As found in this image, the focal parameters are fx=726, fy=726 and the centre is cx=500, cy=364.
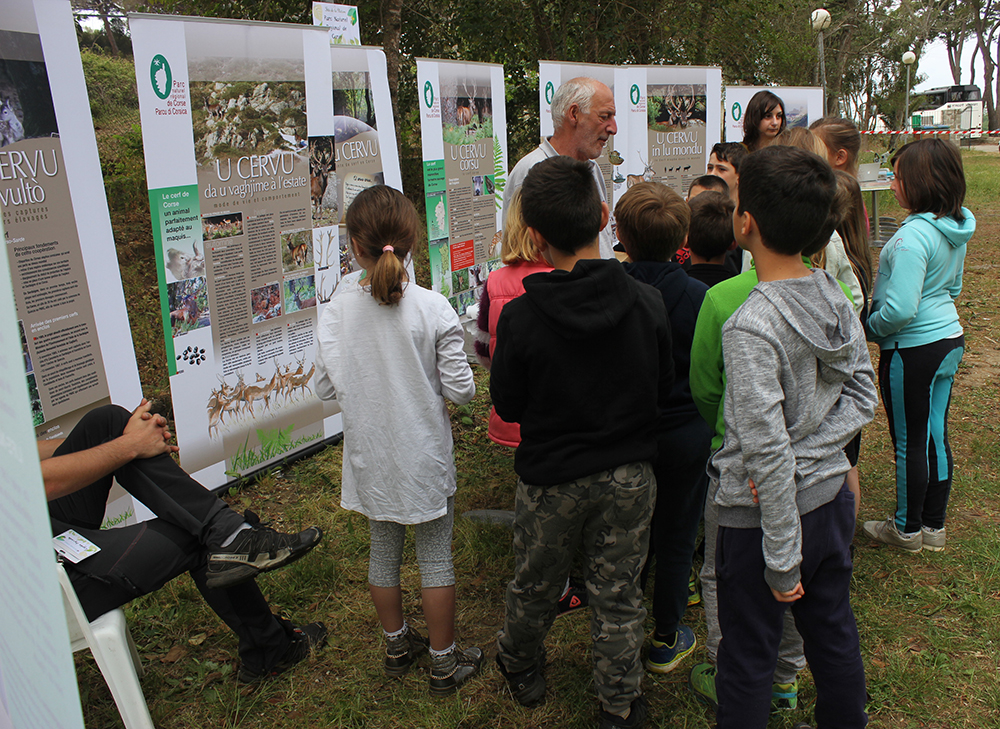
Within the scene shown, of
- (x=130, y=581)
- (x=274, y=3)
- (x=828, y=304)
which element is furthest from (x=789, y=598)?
(x=274, y=3)

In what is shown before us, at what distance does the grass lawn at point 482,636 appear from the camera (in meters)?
2.33

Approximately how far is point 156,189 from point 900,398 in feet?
10.9

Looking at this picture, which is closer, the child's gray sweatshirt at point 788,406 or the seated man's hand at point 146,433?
the child's gray sweatshirt at point 788,406

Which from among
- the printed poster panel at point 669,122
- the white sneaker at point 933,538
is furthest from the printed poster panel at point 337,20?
the white sneaker at point 933,538

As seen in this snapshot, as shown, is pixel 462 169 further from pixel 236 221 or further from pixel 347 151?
pixel 236 221

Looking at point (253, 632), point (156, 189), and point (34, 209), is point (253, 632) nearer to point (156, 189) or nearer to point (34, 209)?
point (34, 209)

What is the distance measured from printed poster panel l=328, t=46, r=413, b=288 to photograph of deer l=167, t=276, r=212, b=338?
76 cm

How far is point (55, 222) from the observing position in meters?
2.77

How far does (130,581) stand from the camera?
2166 mm

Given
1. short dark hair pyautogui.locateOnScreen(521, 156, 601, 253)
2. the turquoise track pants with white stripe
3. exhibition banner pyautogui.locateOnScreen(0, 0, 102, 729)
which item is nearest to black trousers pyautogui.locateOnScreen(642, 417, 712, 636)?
short dark hair pyautogui.locateOnScreen(521, 156, 601, 253)

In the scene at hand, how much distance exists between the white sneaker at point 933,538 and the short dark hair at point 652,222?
181 centimetres

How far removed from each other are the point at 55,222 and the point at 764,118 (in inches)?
130

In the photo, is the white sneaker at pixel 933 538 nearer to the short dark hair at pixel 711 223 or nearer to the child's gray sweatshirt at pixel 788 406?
the short dark hair at pixel 711 223

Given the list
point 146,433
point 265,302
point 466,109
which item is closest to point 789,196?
point 146,433
